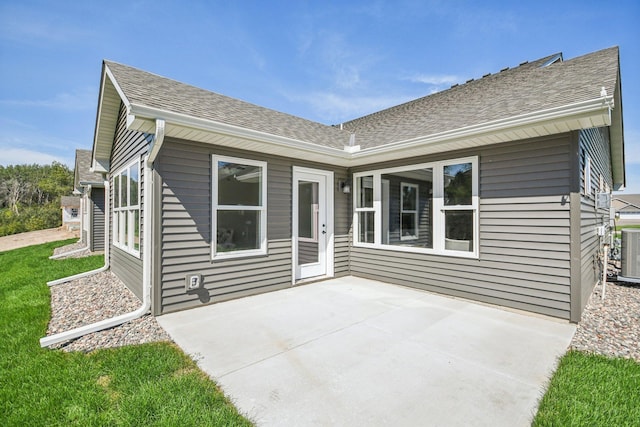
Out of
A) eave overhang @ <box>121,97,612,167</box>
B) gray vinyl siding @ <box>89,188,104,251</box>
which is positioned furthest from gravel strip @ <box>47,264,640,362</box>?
gray vinyl siding @ <box>89,188,104,251</box>

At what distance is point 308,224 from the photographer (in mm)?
6062

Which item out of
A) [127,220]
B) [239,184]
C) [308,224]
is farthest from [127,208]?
[308,224]

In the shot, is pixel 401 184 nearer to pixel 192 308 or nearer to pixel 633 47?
pixel 192 308

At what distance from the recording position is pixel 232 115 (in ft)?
15.9

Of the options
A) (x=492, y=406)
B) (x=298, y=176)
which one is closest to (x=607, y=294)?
(x=492, y=406)

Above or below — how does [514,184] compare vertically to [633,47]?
below

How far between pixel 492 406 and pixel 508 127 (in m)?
3.18

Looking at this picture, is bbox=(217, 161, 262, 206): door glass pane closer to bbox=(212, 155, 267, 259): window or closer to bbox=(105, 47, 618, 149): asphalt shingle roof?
bbox=(212, 155, 267, 259): window

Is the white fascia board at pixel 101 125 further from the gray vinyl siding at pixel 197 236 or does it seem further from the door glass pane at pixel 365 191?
the door glass pane at pixel 365 191

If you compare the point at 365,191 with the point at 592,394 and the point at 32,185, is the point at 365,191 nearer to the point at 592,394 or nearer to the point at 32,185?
the point at 592,394

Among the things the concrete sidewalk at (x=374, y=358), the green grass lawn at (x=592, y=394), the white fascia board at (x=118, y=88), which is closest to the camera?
the green grass lawn at (x=592, y=394)

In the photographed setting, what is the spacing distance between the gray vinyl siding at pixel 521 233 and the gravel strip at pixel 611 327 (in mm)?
391

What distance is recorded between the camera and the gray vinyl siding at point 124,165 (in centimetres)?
438

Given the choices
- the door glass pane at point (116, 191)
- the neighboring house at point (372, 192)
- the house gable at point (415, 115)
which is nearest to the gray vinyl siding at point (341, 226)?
the neighboring house at point (372, 192)
